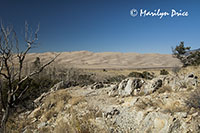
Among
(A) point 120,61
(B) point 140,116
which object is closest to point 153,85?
(B) point 140,116

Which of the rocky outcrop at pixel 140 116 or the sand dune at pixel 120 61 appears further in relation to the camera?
the sand dune at pixel 120 61

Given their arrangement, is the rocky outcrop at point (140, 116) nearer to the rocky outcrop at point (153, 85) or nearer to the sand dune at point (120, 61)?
the rocky outcrop at point (153, 85)

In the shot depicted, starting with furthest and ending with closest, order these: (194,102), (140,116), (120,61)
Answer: (120,61), (140,116), (194,102)

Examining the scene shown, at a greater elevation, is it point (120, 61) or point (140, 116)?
point (120, 61)

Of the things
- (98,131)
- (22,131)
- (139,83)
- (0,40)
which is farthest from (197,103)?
(22,131)

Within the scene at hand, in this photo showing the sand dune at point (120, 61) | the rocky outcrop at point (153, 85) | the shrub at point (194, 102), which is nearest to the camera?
the shrub at point (194, 102)

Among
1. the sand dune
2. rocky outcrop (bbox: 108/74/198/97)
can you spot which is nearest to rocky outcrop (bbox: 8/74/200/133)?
rocky outcrop (bbox: 108/74/198/97)

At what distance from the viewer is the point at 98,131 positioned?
3.57 m

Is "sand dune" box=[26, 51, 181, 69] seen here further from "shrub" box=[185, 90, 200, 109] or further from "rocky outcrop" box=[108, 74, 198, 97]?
"shrub" box=[185, 90, 200, 109]

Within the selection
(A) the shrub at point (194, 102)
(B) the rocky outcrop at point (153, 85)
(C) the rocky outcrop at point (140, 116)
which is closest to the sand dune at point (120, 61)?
(B) the rocky outcrop at point (153, 85)

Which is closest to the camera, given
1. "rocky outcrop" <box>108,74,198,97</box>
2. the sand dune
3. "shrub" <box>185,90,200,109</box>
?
"shrub" <box>185,90,200,109</box>

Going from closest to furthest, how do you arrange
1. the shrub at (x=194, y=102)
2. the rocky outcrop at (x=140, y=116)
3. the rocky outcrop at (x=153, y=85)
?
the rocky outcrop at (x=140, y=116) < the shrub at (x=194, y=102) < the rocky outcrop at (x=153, y=85)

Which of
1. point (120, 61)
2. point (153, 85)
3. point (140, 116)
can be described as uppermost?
point (153, 85)

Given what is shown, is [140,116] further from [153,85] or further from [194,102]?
[153,85]
